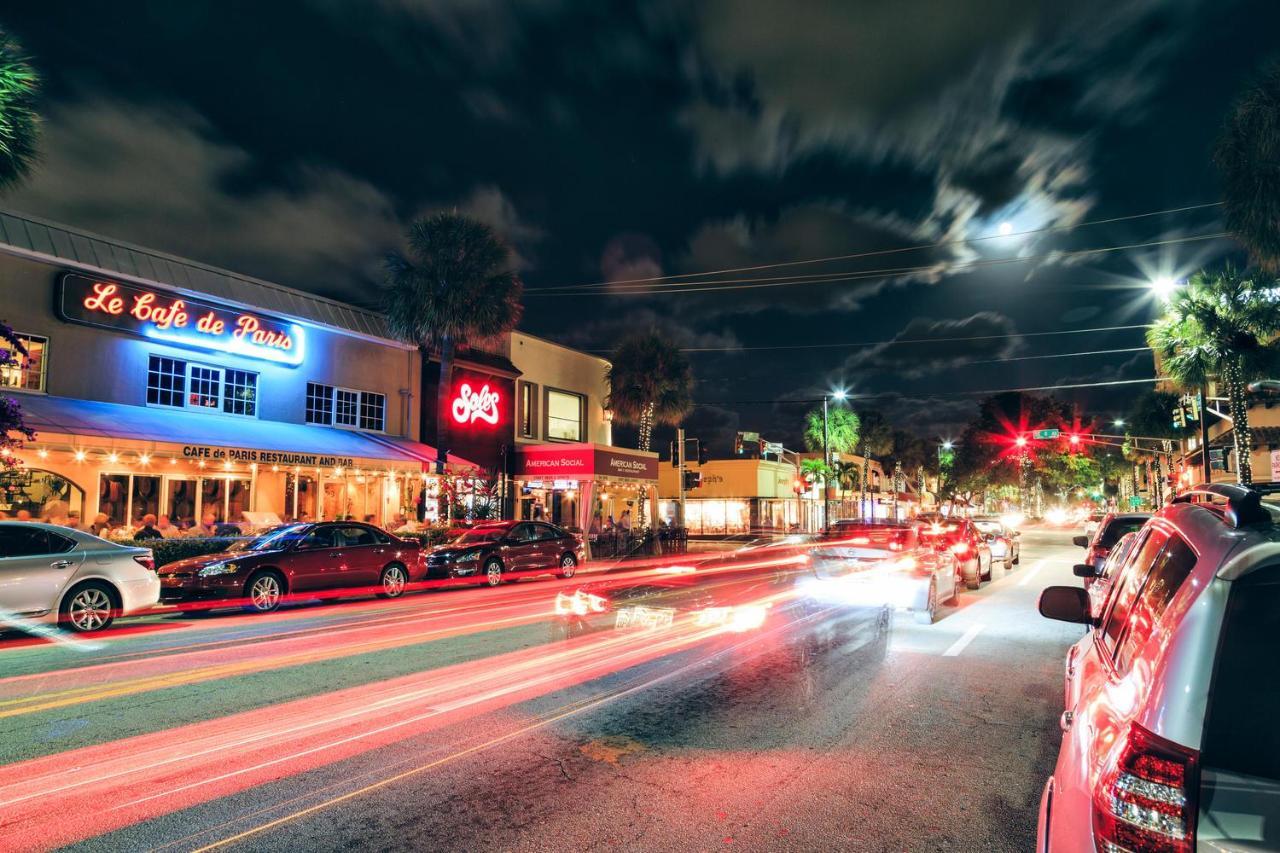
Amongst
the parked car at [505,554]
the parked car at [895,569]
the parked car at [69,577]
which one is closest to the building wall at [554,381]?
the parked car at [505,554]

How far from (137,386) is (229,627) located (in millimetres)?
11339

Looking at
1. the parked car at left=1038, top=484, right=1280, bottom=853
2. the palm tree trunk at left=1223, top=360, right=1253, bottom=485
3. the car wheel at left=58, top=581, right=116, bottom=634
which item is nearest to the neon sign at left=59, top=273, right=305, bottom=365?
the car wheel at left=58, top=581, right=116, bottom=634

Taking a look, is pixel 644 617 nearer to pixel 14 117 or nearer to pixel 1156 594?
pixel 1156 594

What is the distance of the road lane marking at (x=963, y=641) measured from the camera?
31.4ft

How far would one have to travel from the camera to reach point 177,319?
20.7 meters

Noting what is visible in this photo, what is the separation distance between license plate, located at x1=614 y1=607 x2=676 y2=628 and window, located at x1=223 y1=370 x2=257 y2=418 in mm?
17305

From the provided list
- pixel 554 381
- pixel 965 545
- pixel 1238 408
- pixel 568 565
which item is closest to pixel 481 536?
pixel 568 565

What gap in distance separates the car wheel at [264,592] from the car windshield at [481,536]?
18.5 ft

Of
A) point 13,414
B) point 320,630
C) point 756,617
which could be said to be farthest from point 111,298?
point 756,617

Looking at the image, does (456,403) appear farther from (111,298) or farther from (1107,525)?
(1107,525)

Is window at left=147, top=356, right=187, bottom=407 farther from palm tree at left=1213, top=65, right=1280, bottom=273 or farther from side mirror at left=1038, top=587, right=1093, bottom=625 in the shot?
palm tree at left=1213, top=65, right=1280, bottom=273

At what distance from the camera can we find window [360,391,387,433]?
26594mm

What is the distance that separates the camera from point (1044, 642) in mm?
10320

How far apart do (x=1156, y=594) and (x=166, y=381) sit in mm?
23529
